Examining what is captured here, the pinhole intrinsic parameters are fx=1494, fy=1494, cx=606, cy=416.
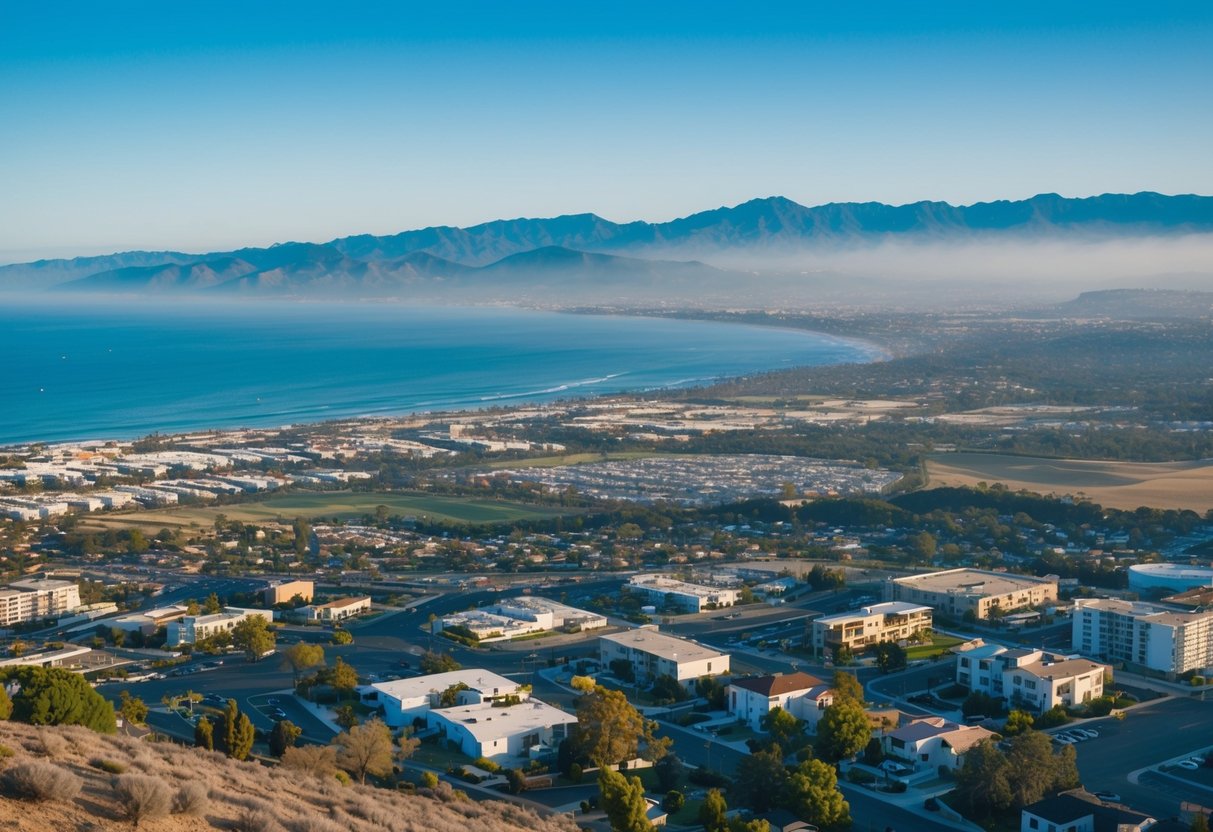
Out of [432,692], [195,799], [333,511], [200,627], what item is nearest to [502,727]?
[432,692]

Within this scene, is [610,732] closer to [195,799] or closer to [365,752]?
[365,752]

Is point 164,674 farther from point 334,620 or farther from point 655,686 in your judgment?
point 655,686

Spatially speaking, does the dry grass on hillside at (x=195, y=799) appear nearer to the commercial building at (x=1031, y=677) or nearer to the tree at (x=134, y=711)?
the tree at (x=134, y=711)

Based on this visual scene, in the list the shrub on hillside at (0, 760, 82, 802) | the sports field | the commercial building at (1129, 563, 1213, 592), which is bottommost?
the sports field

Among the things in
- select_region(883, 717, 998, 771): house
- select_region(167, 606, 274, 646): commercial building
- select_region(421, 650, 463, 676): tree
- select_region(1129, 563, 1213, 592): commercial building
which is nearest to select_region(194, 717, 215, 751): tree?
select_region(421, 650, 463, 676): tree

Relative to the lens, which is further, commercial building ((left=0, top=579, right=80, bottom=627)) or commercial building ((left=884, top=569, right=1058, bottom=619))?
commercial building ((left=0, top=579, right=80, bottom=627))

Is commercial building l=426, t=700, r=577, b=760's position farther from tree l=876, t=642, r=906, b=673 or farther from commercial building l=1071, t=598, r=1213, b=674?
commercial building l=1071, t=598, r=1213, b=674
